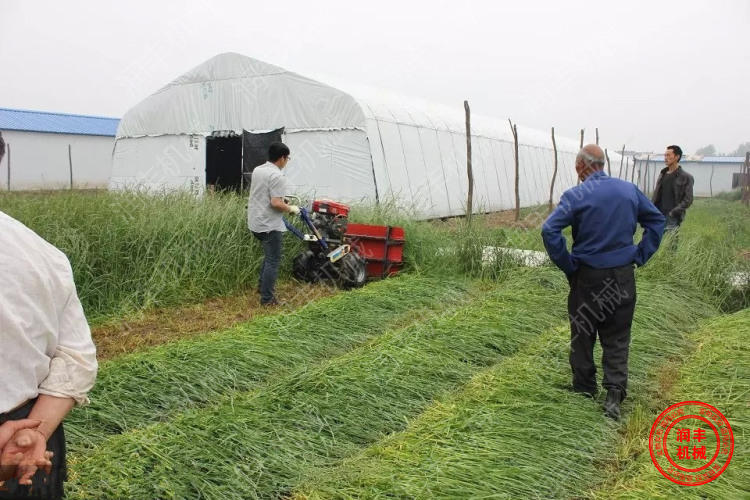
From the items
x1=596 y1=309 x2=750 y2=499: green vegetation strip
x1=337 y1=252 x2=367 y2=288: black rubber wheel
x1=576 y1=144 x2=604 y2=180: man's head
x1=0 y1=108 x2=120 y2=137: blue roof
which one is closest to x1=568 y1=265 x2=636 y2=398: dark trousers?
x1=596 y1=309 x2=750 y2=499: green vegetation strip

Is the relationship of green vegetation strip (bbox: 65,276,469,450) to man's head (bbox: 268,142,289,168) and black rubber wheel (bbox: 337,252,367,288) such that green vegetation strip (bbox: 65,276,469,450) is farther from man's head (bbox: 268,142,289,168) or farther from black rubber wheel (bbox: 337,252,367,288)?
man's head (bbox: 268,142,289,168)

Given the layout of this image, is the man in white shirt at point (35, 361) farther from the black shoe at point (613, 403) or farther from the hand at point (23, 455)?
the black shoe at point (613, 403)

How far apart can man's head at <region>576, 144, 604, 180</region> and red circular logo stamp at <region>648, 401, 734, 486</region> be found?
145cm

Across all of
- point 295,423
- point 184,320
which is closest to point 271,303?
point 184,320

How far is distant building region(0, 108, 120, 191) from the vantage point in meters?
24.0

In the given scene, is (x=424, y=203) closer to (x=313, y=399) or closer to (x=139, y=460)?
(x=313, y=399)

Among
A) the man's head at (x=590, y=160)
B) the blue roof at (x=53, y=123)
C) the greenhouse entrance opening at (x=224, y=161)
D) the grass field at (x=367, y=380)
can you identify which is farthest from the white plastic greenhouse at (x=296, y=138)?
the blue roof at (x=53, y=123)

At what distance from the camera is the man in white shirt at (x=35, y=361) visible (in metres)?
1.29

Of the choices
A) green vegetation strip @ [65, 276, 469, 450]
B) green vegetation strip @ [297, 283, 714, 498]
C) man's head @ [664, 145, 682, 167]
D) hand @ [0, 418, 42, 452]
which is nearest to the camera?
hand @ [0, 418, 42, 452]

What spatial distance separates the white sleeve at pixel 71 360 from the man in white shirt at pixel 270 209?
4.68 meters

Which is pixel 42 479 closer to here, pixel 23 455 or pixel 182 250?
pixel 23 455

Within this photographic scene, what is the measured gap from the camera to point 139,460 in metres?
2.68

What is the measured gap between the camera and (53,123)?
27688 millimetres

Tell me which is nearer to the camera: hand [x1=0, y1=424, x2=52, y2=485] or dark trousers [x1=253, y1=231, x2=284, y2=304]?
hand [x1=0, y1=424, x2=52, y2=485]
